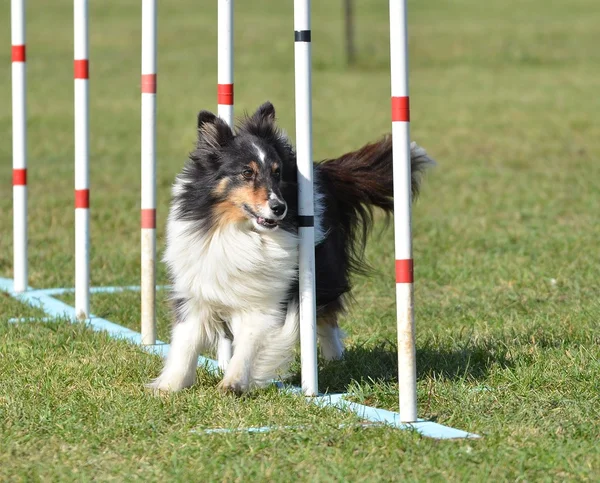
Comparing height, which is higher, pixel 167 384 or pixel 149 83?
pixel 149 83

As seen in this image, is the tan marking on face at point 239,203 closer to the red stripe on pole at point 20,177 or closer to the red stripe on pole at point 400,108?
the red stripe on pole at point 400,108

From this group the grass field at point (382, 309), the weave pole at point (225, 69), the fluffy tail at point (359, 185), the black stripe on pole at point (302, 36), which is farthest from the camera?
the fluffy tail at point (359, 185)

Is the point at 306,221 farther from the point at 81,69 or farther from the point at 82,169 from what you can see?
the point at 81,69

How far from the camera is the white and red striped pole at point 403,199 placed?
13.8 feet

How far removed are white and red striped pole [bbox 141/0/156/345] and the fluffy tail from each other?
1062 millimetres

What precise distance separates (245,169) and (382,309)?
7.67 ft

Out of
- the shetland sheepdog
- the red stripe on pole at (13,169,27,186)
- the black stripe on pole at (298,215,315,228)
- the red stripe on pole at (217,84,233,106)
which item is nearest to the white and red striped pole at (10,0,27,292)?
the red stripe on pole at (13,169,27,186)

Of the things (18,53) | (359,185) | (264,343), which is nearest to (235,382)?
(264,343)

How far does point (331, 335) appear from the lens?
5645mm

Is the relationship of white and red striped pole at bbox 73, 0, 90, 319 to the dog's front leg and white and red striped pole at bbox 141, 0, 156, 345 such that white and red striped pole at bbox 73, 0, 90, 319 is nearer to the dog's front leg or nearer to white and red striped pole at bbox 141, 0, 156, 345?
white and red striped pole at bbox 141, 0, 156, 345

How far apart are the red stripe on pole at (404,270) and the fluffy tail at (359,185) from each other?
1367 millimetres

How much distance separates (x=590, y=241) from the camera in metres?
8.58

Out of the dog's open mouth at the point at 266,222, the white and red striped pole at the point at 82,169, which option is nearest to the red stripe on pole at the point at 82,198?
the white and red striped pole at the point at 82,169

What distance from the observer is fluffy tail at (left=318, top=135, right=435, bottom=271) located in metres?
5.70
